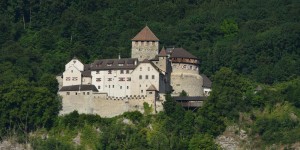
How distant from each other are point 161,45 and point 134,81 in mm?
17542

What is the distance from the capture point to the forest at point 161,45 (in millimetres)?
88312

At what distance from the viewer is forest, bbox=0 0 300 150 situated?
88312mm

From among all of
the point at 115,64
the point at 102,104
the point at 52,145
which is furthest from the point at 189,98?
the point at 52,145

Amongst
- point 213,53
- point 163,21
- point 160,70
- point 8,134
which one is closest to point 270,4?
point 163,21

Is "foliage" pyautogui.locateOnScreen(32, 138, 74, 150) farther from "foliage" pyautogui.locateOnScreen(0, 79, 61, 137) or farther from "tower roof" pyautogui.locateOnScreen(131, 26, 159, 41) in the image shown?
"tower roof" pyautogui.locateOnScreen(131, 26, 159, 41)

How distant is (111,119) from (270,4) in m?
36.2

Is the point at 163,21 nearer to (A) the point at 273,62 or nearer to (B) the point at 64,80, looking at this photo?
(A) the point at 273,62

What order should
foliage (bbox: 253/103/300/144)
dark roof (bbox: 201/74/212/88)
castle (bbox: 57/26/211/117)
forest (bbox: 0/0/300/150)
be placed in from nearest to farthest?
foliage (bbox: 253/103/300/144) → forest (bbox: 0/0/300/150) → castle (bbox: 57/26/211/117) → dark roof (bbox: 201/74/212/88)

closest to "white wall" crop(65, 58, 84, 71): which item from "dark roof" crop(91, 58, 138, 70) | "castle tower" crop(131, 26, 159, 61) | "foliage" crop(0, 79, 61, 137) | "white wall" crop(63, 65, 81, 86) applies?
"white wall" crop(63, 65, 81, 86)

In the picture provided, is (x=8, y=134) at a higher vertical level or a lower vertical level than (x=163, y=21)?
lower

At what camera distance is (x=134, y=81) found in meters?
90.7

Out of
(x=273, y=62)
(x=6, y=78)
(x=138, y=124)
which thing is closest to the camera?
(x=138, y=124)

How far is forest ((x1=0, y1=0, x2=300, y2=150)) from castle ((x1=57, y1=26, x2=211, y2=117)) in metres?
0.99

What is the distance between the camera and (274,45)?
4104 inches
